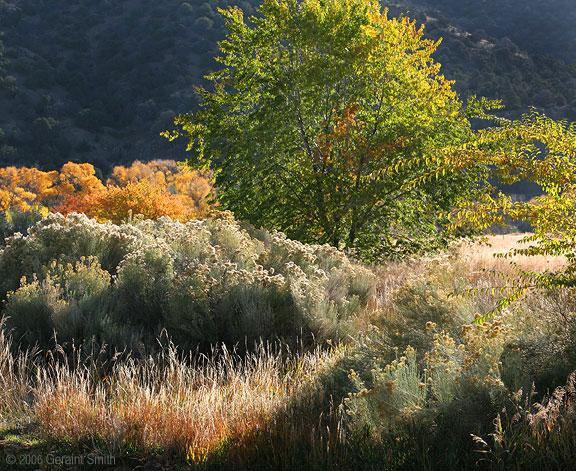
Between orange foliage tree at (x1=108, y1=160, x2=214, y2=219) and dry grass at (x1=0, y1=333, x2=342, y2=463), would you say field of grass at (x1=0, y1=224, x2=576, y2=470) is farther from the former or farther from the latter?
orange foliage tree at (x1=108, y1=160, x2=214, y2=219)

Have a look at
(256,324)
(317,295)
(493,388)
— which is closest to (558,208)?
(493,388)

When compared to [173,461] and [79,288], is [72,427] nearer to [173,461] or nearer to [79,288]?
[173,461]

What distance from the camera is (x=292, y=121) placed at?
11.2m

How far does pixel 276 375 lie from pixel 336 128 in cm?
756

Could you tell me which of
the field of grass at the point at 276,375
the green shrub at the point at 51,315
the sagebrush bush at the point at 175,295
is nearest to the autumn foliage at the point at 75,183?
the sagebrush bush at the point at 175,295

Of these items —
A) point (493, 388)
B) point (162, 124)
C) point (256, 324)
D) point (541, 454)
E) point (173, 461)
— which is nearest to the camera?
point (541, 454)

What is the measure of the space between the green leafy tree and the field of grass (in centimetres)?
342

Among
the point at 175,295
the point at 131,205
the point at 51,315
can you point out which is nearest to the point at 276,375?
the point at 175,295

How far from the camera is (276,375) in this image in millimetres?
4410

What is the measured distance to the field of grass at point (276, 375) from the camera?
122 inches

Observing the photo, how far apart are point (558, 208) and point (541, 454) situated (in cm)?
225

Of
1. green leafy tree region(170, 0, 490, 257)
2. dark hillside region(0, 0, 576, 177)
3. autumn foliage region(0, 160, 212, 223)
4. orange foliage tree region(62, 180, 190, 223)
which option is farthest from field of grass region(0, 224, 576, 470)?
dark hillside region(0, 0, 576, 177)

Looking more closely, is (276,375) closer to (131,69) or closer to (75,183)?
(75,183)

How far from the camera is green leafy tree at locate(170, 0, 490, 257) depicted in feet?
34.9
